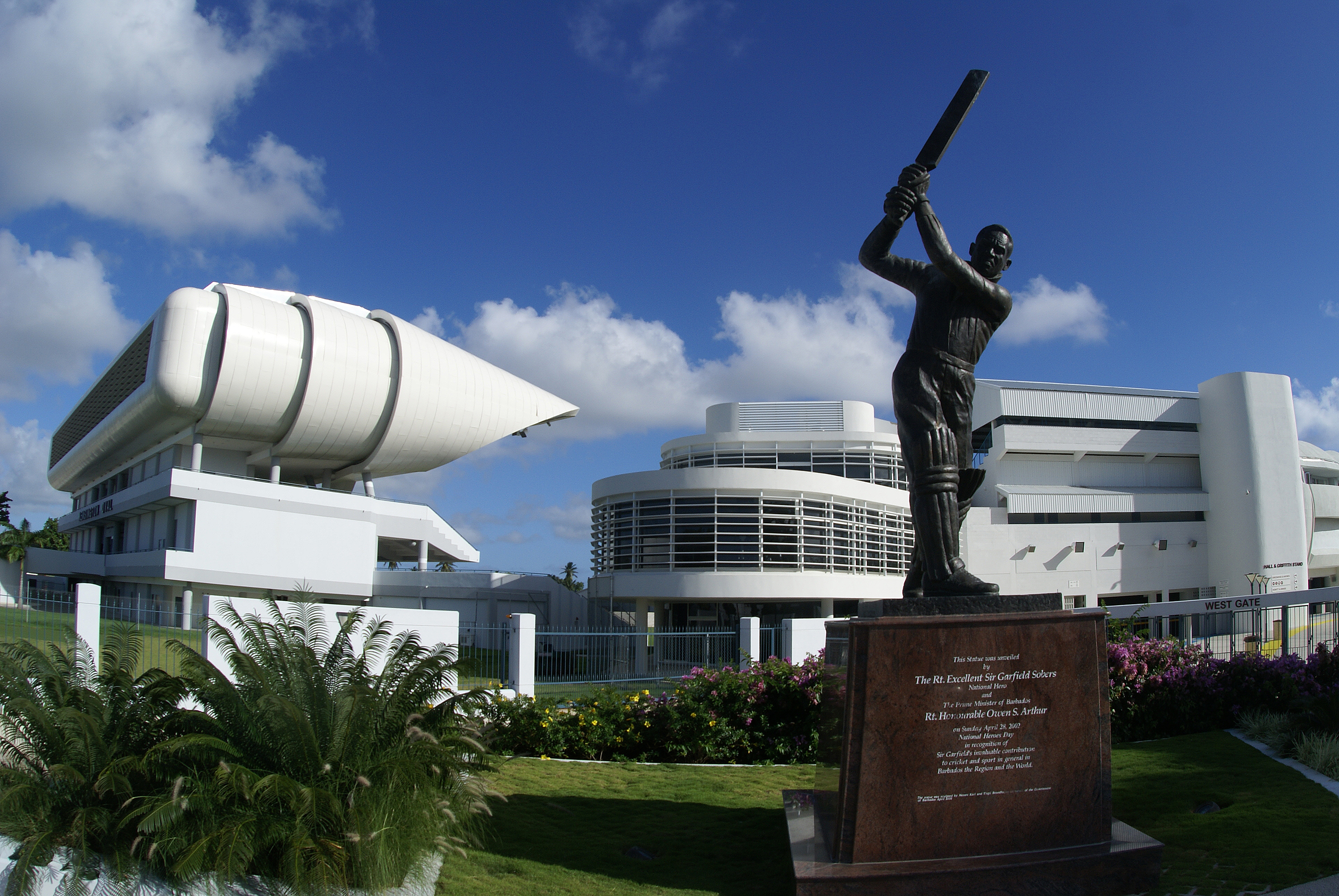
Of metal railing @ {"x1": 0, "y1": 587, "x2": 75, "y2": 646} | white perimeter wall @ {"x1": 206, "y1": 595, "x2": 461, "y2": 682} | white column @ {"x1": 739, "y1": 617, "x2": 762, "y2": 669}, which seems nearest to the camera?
metal railing @ {"x1": 0, "y1": 587, "x2": 75, "y2": 646}

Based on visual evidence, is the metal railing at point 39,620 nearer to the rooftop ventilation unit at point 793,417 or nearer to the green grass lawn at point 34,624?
the green grass lawn at point 34,624

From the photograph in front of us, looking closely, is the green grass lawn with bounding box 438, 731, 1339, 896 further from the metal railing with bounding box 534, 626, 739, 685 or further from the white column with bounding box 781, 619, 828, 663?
the metal railing with bounding box 534, 626, 739, 685

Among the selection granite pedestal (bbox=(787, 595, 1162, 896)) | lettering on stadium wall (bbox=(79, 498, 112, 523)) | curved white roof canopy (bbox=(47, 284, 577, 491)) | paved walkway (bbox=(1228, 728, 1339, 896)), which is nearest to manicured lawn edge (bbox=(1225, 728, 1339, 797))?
paved walkway (bbox=(1228, 728, 1339, 896))

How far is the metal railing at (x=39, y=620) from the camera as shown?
9.84 metres

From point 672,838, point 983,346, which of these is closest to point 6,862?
point 672,838

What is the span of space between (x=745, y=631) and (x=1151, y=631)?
1472cm

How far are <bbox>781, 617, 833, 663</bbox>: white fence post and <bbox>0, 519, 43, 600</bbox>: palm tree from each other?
65.8 ft

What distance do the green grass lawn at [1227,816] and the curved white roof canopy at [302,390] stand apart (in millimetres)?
30585

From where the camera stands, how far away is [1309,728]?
928 centimetres

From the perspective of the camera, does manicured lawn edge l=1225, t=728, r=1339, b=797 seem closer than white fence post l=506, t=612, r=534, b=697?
Yes

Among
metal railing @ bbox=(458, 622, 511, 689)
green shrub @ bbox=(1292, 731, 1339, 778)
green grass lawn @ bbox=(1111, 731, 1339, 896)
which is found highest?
metal railing @ bbox=(458, 622, 511, 689)

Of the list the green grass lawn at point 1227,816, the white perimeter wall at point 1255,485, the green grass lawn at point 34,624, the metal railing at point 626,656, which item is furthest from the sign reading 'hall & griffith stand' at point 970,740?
the white perimeter wall at point 1255,485

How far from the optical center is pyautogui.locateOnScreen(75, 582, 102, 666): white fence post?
888 centimetres

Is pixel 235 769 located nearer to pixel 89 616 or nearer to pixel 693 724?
pixel 89 616
